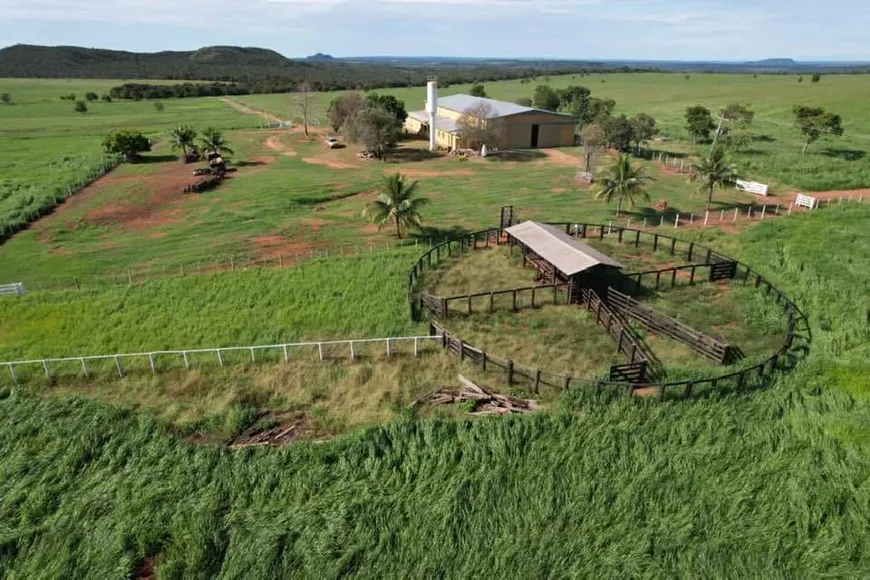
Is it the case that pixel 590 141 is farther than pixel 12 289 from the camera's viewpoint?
Yes

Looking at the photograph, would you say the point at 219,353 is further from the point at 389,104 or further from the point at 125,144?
the point at 389,104

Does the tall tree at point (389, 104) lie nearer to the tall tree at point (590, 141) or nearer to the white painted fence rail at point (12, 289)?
the tall tree at point (590, 141)

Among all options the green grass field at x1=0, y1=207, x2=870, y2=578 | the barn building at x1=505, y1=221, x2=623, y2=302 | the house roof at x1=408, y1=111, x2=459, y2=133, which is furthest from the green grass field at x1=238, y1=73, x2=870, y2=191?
the green grass field at x1=0, y1=207, x2=870, y2=578

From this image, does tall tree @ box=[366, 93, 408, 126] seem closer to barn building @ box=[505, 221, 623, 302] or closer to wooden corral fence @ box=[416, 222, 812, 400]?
barn building @ box=[505, 221, 623, 302]

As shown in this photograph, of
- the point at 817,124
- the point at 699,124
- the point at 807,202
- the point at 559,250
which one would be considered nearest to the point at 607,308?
the point at 559,250

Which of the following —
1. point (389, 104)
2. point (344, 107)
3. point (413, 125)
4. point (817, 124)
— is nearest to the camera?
point (817, 124)

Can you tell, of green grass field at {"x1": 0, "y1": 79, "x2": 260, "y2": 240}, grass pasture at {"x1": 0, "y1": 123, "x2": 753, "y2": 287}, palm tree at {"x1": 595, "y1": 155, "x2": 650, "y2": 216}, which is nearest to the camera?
grass pasture at {"x1": 0, "y1": 123, "x2": 753, "y2": 287}

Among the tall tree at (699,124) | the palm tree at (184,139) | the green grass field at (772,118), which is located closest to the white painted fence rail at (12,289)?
the palm tree at (184,139)
